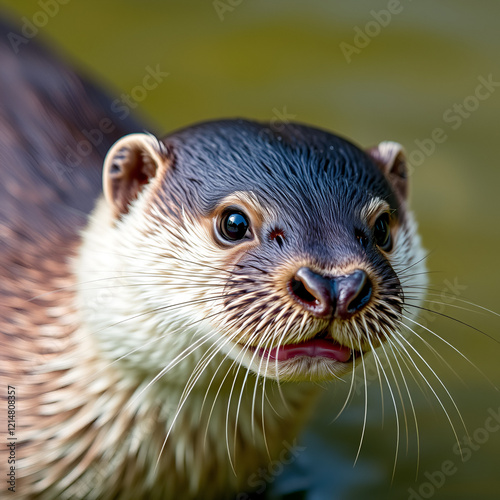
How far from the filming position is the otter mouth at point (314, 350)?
8.42 feet

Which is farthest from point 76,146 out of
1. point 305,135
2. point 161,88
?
point 161,88

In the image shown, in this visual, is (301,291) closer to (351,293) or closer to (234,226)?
(351,293)

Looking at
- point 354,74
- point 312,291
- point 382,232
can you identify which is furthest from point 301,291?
point 354,74

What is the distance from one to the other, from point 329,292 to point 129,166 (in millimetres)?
875

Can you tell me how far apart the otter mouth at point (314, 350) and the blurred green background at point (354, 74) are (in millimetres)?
2337

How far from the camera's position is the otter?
8.43 feet

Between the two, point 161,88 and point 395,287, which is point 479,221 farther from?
point 395,287

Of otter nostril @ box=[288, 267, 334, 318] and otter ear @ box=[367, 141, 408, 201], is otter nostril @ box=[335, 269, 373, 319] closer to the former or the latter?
otter nostril @ box=[288, 267, 334, 318]

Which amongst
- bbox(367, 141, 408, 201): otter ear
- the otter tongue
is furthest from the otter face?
bbox(367, 141, 408, 201): otter ear

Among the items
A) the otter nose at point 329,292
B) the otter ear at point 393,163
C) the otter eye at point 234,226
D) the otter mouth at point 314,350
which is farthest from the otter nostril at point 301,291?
the otter ear at point 393,163

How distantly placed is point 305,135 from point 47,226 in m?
0.97

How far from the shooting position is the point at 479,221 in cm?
549

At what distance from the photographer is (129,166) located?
A: 2.98m

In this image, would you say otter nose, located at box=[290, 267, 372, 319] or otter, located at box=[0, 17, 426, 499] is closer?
otter nose, located at box=[290, 267, 372, 319]
